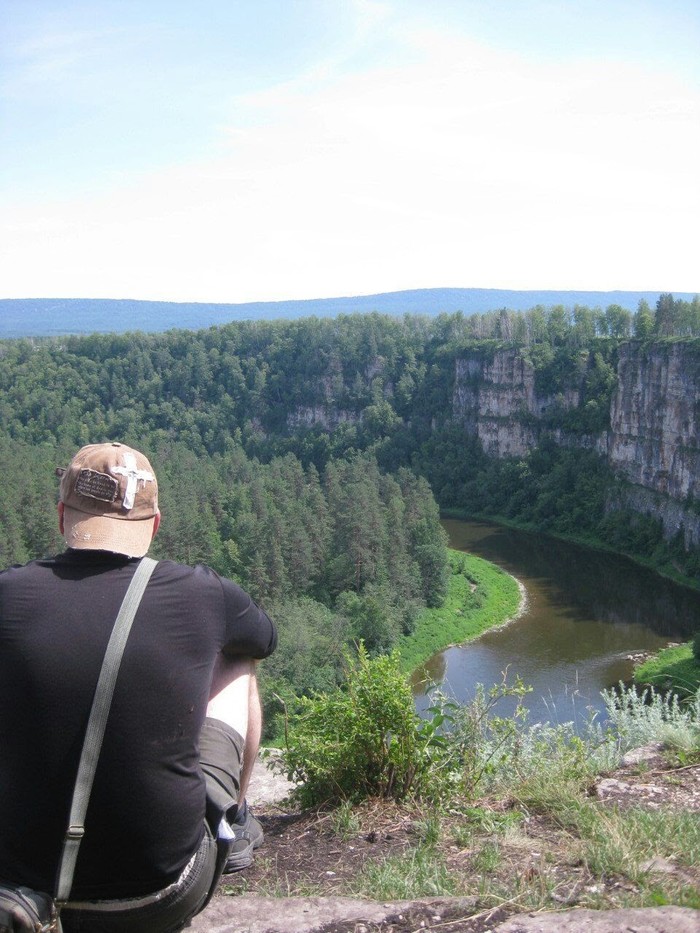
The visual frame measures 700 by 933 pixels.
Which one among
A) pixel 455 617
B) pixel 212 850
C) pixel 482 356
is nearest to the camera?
pixel 212 850

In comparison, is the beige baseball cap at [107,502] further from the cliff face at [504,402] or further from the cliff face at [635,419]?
the cliff face at [504,402]

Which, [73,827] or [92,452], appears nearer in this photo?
[73,827]

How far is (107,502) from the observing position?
9.75 feet

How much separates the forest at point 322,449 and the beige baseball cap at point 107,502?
17508mm

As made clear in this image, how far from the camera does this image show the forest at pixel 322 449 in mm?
33344

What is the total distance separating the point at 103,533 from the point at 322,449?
2782 inches

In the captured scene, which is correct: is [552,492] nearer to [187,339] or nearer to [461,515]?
[461,515]

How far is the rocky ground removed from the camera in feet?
10.7

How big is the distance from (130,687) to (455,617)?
105ft

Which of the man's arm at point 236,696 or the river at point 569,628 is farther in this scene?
the river at point 569,628

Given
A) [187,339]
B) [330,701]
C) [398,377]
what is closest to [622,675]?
[330,701]

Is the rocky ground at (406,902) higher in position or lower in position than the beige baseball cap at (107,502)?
lower

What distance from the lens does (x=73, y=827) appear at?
2.57 meters

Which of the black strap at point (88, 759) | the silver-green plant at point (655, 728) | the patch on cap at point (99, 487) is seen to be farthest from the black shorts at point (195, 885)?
the silver-green plant at point (655, 728)
